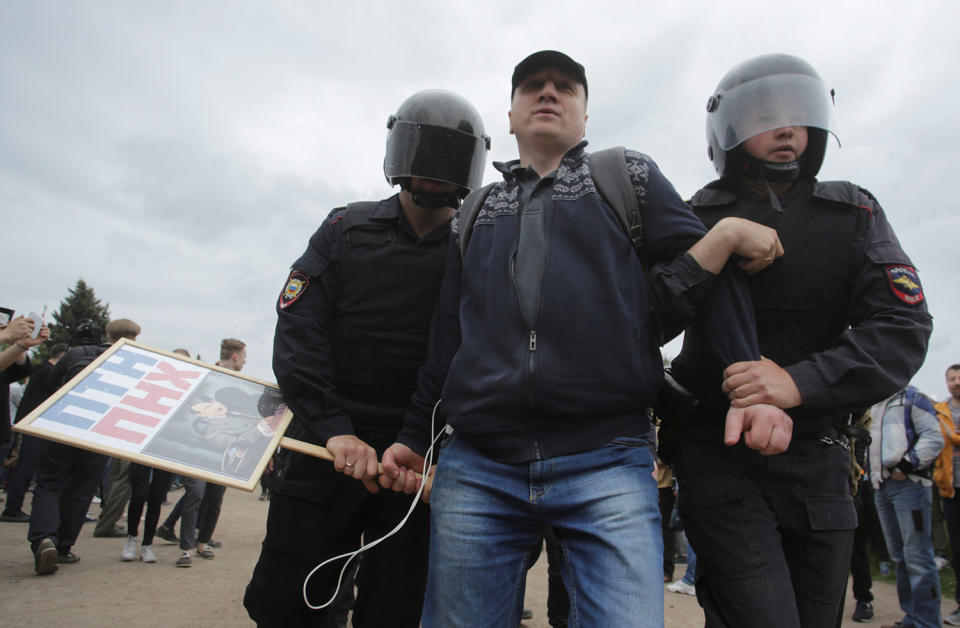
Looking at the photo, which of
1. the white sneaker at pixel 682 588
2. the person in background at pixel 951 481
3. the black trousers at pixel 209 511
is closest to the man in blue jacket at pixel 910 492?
the person in background at pixel 951 481

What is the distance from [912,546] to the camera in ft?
15.9

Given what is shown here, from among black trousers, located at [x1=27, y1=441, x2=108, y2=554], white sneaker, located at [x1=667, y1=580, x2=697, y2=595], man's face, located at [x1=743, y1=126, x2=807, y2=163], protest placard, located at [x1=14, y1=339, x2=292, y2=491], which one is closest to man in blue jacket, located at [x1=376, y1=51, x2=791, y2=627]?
man's face, located at [x1=743, y1=126, x2=807, y2=163]


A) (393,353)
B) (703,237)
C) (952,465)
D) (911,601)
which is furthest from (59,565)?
(952,465)

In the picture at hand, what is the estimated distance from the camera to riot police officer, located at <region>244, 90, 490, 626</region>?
2.32 metres

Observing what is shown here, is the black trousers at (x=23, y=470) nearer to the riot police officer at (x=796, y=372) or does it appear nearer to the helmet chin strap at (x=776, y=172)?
the riot police officer at (x=796, y=372)

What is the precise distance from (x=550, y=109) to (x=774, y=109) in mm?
731

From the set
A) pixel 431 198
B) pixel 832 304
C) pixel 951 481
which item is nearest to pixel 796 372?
pixel 832 304

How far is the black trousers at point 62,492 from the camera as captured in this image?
524cm

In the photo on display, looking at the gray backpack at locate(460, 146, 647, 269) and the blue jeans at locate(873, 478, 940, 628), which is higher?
the gray backpack at locate(460, 146, 647, 269)

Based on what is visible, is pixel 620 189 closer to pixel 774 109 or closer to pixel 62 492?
pixel 774 109

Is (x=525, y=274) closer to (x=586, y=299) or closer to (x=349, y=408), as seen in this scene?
(x=586, y=299)

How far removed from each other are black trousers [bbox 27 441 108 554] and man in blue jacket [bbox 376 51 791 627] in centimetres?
486

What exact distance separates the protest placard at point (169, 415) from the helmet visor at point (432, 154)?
40.1 inches

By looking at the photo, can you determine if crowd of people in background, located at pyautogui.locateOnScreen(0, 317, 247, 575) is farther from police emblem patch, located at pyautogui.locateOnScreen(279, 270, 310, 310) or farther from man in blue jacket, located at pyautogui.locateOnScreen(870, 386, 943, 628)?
man in blue jacket, located at pyautogui.locateOnScreen(870, 386, 943, 628)
